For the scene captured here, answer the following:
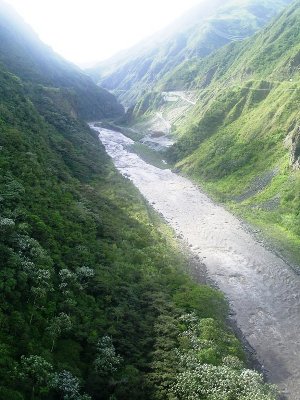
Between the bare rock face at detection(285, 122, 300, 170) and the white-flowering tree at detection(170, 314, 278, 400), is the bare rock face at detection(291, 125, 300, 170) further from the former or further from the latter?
the white-flowering tree at detection(170, 314, 278, 400)

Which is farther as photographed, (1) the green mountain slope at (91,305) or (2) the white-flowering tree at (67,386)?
(1) the green mountain slope at (91,305)

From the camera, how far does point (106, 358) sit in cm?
2983

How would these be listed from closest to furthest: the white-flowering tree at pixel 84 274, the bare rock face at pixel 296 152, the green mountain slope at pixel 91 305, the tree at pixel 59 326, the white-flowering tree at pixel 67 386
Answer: the white-flowering tree at pixel 67 386 < the green mountain slope at pixel 91 305 < the tree at pixel 59 326 < the white-flowering tree at pixel 84 274 < the bare rock face at pixel 296 152

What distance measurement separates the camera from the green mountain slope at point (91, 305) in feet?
89.8

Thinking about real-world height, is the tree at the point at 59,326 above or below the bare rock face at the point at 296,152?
below

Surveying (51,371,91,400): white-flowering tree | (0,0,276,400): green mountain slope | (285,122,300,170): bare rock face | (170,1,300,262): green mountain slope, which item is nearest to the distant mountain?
(170,1,300,262): green mountain slope

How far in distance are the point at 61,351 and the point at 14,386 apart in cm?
548

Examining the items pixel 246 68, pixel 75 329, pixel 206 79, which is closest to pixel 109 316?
pixel 75 329

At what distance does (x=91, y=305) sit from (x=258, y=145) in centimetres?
6407

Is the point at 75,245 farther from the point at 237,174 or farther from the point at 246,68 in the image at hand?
the point at 246,68

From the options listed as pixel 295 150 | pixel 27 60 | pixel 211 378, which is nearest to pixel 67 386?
pixel 211 378

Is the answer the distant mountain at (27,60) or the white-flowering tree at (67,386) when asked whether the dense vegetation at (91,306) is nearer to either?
the white-flowering tree at (67,386)

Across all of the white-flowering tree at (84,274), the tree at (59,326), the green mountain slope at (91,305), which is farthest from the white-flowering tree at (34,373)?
the white-flowering tree at (84,274)

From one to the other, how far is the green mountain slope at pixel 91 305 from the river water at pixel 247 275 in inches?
135
